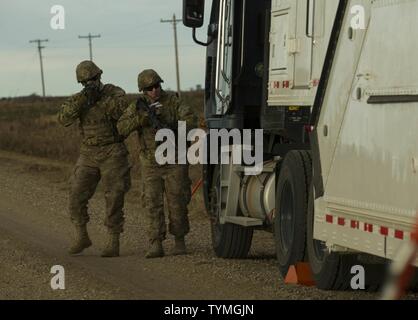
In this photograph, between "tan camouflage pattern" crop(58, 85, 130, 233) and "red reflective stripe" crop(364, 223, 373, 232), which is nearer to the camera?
"red reflective stripe" crop(364, 223, 373, 232)

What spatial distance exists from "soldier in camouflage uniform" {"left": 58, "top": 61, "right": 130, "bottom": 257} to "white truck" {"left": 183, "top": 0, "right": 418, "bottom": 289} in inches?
46.2

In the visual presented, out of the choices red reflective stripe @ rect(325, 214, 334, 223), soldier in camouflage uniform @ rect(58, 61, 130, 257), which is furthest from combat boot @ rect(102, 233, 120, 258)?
red reflective stripe @ rect(325, 214, 334, 223)

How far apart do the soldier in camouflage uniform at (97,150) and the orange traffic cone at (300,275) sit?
3.06 meters

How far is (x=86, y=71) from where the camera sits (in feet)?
40.6

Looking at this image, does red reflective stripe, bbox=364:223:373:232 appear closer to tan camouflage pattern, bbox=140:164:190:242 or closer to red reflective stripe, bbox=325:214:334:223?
red reflective stripe, bbox=325:214:334:223

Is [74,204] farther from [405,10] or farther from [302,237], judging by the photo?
[405,10]

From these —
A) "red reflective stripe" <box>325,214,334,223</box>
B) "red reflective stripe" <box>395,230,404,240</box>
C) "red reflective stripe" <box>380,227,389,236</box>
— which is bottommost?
"red reflective stripe" <box>325,214,334,223</box>

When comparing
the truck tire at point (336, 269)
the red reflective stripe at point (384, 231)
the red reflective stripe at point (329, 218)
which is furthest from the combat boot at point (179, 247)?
the red reflective stripe at point (384, 231)

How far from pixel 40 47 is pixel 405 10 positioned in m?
110

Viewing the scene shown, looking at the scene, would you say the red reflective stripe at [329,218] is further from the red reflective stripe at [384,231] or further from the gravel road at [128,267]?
the red reflective stripe at [384,231]

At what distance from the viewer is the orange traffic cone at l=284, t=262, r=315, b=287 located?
9.90 meters

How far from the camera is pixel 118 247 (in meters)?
12.5

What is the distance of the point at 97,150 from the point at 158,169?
762 millimetres
